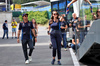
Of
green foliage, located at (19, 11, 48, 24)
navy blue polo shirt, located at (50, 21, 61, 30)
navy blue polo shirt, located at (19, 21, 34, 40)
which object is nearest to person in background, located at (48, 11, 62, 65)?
navy blue polo shirt, located at (50, 21, 61, 30)

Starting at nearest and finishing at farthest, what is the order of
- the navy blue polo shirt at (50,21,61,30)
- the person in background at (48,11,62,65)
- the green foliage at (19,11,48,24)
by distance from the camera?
the person in background at (48,11,62,65) → the navy blue polo shirt at (50,21,61,30) → the green foliage at (19,11,48,24)

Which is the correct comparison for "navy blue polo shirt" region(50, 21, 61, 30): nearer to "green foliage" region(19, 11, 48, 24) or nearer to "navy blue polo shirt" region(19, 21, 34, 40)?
"navy blue polo shirt" region(19, 21, 34, 40)

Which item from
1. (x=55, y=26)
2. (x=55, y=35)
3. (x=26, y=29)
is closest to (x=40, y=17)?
(x=26, y=29)

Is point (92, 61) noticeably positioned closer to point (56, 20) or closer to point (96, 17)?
point (56, 20)

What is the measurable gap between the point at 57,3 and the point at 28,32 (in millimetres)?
12950

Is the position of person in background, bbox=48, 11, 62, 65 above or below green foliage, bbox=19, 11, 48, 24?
below

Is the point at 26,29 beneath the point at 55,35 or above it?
above

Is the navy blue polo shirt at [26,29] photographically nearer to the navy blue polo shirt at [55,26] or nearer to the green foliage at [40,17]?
the navy blue polo shirt at [55,26]

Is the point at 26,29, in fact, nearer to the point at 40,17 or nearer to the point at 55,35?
the point at 55,35

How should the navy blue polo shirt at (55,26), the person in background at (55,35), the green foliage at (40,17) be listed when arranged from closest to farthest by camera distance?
the person in background at (55,35) → the navy blue polo shirt at (55,26) → the green foliage at (40,17)

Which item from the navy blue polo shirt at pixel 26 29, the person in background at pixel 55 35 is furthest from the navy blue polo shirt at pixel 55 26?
the navy blue polo shirt at pixel 26 29

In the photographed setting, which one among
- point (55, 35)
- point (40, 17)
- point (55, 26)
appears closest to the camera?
point (55, 35)

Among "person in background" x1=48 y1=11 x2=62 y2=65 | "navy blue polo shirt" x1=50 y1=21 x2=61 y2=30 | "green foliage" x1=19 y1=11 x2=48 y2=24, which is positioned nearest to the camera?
"person in background" x1=48 y1=11 x2=62 y2=65

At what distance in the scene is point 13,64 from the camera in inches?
469
